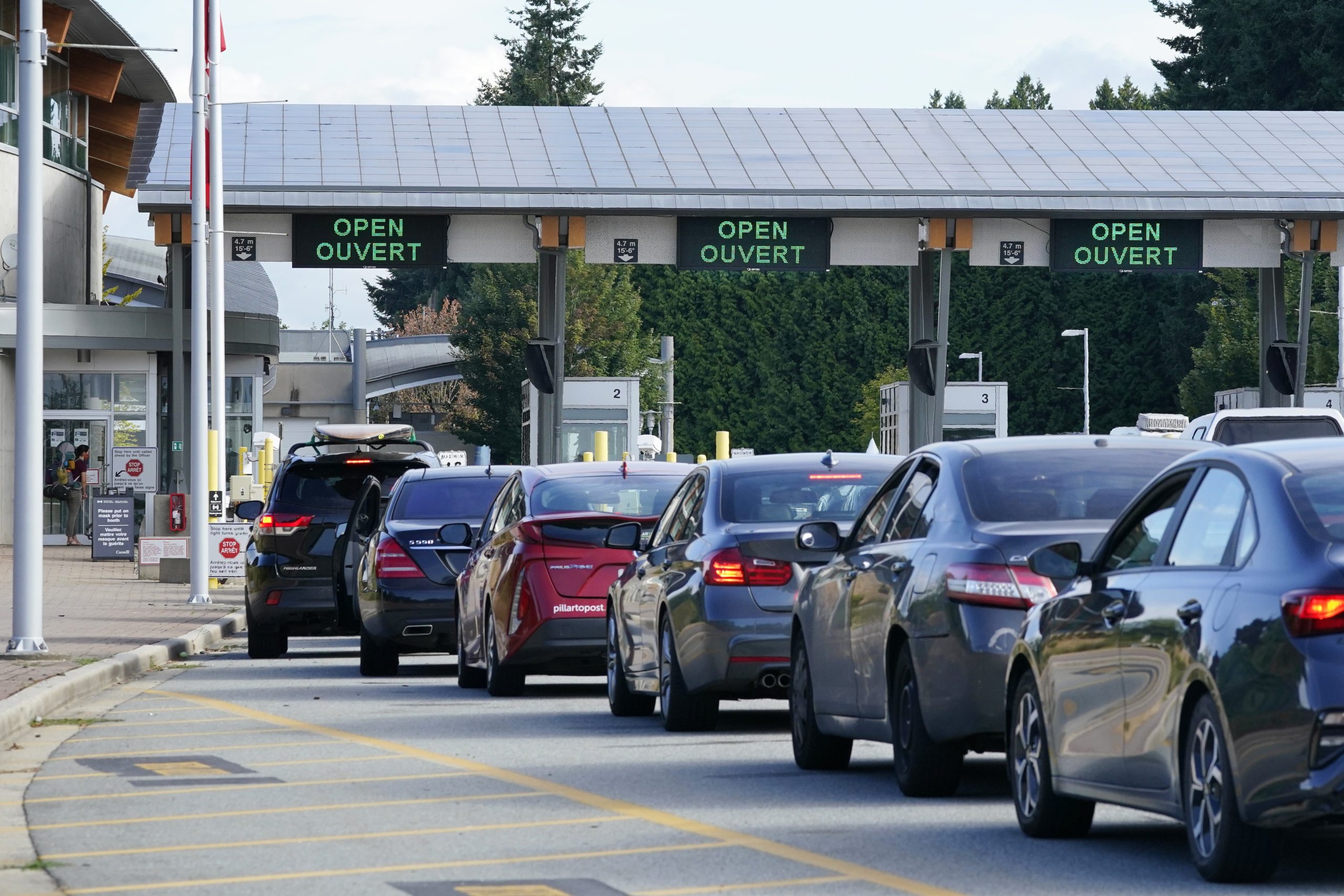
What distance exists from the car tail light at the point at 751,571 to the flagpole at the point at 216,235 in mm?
20529

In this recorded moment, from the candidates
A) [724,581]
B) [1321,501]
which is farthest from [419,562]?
[1321,501]

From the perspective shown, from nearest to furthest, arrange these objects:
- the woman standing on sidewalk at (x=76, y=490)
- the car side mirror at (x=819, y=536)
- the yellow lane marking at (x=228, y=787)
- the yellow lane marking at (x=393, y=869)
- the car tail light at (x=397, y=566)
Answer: the yellow lane marking at (x=393, y=869)
the yellow lane marking at (x=228, y=787)
the car side mirror at (x=819, y=536)
the car tail light at (x=397, y=566)
the woman standing on sidewalk at (x=76, y=490)

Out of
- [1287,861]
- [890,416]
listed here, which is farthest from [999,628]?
[890,416]

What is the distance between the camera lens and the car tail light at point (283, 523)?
68.2 feet

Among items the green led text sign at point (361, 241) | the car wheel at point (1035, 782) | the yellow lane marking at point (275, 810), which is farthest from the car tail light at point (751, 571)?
the green led text sign at point (361, 241)

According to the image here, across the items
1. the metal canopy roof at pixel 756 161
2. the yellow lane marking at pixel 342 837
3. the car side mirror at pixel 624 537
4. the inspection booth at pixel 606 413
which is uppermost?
the metal canopy roof at pixel 756 161

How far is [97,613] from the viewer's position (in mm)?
25250

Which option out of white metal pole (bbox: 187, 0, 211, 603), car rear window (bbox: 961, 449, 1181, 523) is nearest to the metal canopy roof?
white metal pole (bbox: 187, 0, 211, 603)

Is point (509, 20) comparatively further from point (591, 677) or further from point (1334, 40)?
point (591, 677)

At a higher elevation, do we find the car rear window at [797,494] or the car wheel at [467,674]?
the car rear window at [797,494]

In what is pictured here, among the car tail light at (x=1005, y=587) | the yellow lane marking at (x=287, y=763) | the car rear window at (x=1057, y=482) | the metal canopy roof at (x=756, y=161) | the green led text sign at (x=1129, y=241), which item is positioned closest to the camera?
the car tail light at (x=1005, y=587)

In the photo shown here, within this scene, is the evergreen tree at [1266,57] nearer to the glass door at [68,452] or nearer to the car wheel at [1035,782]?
the glass door at [68,452]

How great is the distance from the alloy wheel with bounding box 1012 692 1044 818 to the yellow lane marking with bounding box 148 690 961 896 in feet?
2.92

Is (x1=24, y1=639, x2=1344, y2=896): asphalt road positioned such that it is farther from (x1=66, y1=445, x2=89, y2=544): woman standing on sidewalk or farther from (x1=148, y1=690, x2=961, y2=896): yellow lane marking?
(x1=66, y1=445, x2=89, y2=544): woman standing on sidewalk
